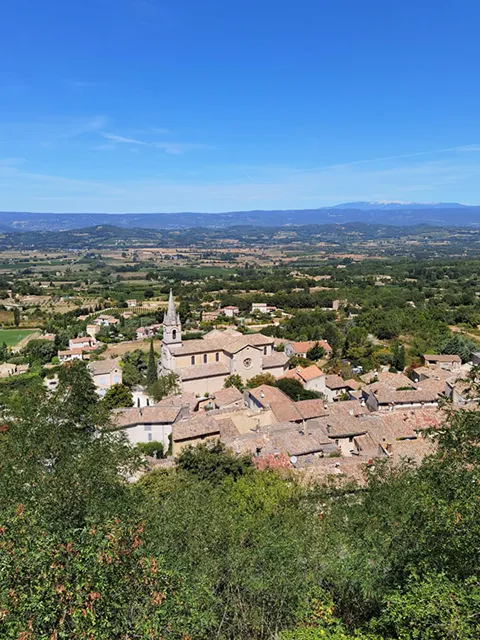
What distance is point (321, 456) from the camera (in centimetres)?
2628

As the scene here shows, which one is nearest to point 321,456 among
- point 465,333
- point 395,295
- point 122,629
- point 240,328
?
point 122,629

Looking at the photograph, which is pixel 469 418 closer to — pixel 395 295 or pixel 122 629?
pixel 122 629

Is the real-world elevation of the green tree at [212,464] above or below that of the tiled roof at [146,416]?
above

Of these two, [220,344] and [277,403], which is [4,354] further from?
[277,403]

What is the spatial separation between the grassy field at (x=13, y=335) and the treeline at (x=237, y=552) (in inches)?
2399

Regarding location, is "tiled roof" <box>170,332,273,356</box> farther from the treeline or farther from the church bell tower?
the treeline

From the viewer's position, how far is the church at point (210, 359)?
41.2m

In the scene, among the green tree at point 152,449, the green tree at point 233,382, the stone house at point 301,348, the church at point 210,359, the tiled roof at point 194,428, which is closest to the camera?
the tiled roof at point 194,428

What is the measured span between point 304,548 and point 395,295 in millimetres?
82958

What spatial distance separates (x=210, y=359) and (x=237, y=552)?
32.2 metres

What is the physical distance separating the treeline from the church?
21.3 m

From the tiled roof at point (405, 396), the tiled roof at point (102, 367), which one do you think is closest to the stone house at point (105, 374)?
the tiled roof at point (102, 367)

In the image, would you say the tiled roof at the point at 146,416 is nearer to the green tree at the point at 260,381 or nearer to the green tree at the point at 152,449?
the green tree at the point at 152,449

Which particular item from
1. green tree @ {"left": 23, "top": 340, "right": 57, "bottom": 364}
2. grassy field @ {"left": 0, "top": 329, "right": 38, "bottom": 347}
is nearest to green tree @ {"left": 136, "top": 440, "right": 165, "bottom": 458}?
green tree @ {"left": 23, "top": 340, "right": 57, "bottom": 364}
